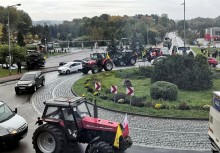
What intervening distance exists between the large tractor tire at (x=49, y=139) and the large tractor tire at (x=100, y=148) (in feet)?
4.24

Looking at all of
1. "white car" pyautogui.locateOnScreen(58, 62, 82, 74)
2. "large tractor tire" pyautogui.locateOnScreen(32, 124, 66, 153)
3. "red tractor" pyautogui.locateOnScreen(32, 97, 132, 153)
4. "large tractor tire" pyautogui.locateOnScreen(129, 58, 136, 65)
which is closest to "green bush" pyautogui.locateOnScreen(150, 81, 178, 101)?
"red tractor" pyautogui.locateOnScreen(32, 97, 132, 153)

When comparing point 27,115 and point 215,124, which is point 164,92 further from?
point 215,124

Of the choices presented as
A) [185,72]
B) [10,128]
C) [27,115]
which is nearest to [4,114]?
[10,128]

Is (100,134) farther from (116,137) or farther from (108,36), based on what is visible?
(108,36)

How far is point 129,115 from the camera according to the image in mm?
20516

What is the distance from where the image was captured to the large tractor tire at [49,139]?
526 inches

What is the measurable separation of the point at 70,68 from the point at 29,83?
11.7m

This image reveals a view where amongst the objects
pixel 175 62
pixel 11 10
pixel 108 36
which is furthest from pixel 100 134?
pixel 11 10

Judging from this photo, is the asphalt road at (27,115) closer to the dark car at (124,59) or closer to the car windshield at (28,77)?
the car windshield at (28,77)

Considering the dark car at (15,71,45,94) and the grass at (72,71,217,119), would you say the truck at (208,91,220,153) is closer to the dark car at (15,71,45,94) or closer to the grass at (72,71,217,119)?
the grass at (72,71,217,119)

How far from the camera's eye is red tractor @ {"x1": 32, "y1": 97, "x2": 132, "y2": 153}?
1327cm

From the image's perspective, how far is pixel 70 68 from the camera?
134 ft

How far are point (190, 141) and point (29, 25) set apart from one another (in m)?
101

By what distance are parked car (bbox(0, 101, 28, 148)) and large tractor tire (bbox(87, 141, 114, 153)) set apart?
388 centimetres
